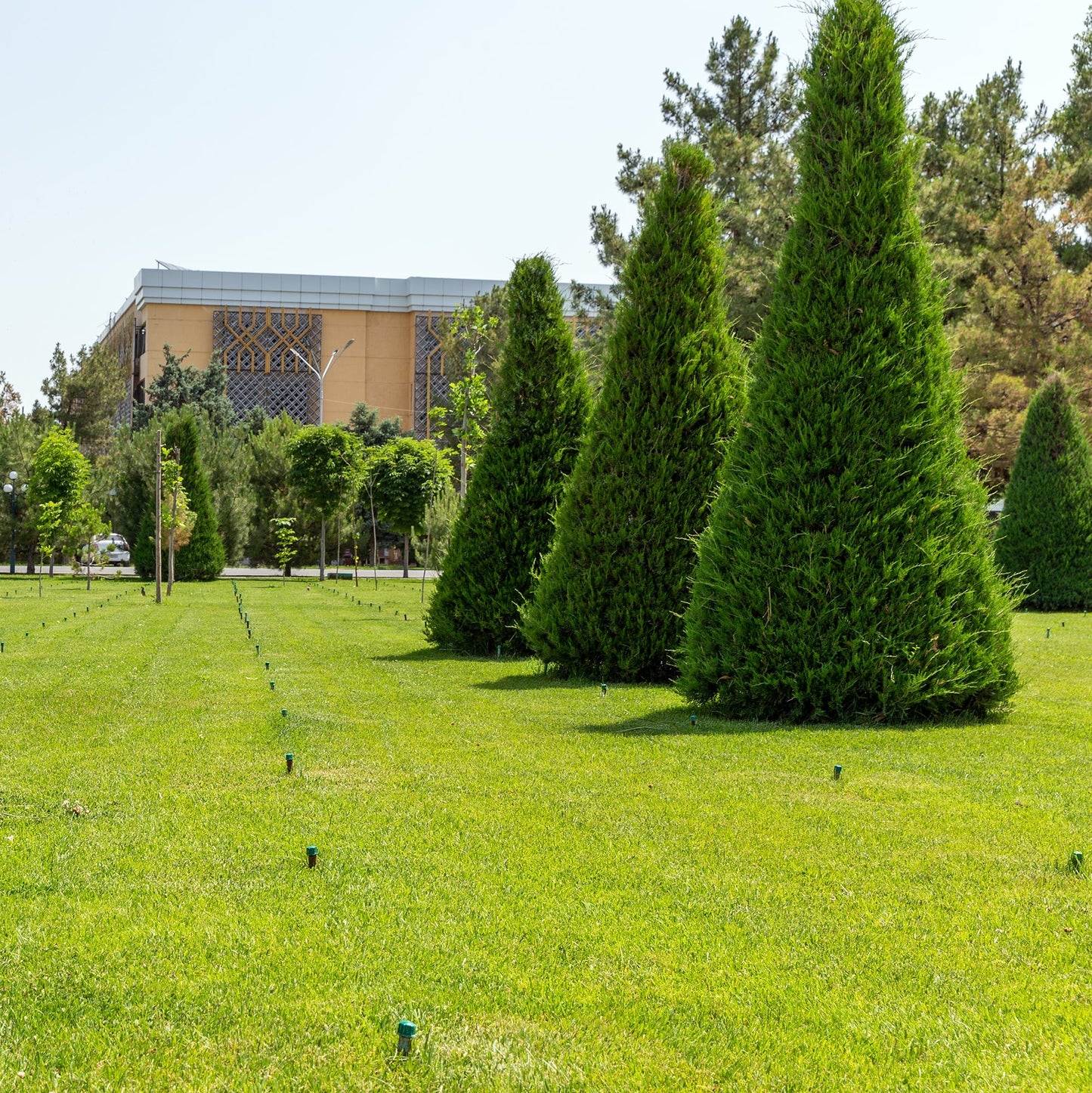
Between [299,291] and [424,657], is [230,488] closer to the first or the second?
[299,291]

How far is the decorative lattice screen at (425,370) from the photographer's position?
70125 mm

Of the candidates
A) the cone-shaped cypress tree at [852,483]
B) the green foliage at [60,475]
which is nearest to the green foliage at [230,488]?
the green foliage at [60,475]

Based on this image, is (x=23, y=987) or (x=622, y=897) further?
(x=622, y=897)

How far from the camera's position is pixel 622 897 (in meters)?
4.60

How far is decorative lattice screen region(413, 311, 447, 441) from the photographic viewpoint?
230 feet

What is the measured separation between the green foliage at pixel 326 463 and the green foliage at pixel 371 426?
1690 centimetres

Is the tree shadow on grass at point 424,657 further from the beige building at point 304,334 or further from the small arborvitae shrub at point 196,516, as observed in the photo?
the beige building at point 304,334

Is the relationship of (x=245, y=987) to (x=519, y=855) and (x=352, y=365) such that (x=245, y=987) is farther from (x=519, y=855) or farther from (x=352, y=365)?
(x=352, y=365)

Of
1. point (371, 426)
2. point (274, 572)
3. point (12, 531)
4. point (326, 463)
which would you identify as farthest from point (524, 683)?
point (371, 426)

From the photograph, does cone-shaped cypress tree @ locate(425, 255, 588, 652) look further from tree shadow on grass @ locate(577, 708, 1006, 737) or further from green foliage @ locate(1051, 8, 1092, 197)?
green foliage @ locate(1051, 8, 1092, 197)

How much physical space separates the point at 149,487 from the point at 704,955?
41474 mm

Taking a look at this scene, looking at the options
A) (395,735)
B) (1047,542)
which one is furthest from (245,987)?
(1047,542)

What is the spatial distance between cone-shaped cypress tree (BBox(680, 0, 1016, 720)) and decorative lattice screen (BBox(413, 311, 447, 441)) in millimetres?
61078

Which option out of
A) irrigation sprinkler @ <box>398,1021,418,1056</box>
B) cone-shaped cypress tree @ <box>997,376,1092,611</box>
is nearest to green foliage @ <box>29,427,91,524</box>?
cone-shaped cypress tree @ <box>997,376,1092,611</box>
